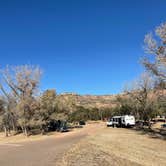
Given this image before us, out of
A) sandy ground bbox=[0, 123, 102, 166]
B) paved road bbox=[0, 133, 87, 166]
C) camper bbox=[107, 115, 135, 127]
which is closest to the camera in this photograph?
paved road bbox=[0, 133, 87, 166]

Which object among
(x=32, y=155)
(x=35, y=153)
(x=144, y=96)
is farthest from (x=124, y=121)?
(x=32, y=155)

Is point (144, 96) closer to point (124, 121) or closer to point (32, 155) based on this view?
point (124, 121)

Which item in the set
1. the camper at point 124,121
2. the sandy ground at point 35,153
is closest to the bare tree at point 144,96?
the camper at point 124,121

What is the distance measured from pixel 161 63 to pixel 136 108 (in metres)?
27.2

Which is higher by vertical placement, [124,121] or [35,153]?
[124,121]

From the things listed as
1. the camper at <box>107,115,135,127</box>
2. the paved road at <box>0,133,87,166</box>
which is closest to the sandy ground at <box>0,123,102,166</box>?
the paved road at <box>0,133,87,166</box>

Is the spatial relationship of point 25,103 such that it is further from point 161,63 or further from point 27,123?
point 161,63

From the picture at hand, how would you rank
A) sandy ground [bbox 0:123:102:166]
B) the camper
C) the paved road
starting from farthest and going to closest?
the camper, sandy ground [bbox 0:123:102:166], the paved road

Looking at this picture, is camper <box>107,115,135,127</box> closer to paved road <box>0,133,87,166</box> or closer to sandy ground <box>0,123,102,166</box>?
sandy ground <box>0,123,102,166</box>

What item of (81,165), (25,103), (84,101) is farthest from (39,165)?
(84,101)

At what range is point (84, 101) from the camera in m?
148

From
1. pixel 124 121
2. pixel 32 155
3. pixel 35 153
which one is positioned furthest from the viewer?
pixel 124 121

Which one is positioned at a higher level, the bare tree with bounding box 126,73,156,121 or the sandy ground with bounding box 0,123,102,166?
the bare tree with bounding box 126,73,156,121

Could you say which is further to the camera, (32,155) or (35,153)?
(35,153)
